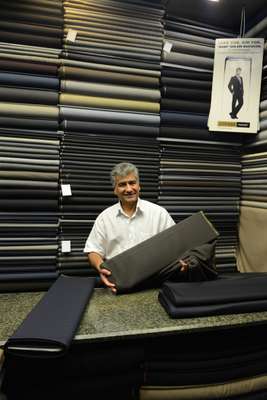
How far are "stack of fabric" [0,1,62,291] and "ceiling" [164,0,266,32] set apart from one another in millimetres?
911

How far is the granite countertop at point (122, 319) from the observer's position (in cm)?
86

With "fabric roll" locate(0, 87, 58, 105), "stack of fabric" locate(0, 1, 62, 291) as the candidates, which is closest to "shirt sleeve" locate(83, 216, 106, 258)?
"stack of fabric" locate(0, 1, 62, 291)

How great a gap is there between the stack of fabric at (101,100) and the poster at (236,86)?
1.53 feet

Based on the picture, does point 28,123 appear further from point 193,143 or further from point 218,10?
point 218,10

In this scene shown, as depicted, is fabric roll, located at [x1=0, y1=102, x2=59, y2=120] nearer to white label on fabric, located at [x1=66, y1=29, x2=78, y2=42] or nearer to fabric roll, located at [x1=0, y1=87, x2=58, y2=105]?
fabric roll, located at [x1=0, y1=87, x2=58, y2=105]

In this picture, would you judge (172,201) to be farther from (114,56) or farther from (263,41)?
(263,41)

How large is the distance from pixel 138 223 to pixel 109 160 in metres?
0.51

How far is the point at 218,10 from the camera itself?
2.02m

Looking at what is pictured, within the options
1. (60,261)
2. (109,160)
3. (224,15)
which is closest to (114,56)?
(109,160)

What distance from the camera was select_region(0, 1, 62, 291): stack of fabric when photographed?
1725 mm

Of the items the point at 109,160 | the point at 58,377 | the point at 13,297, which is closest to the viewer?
the point at 58,377

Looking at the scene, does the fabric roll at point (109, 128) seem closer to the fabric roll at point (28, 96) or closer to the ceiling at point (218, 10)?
the fabric roll at point (28, 96)

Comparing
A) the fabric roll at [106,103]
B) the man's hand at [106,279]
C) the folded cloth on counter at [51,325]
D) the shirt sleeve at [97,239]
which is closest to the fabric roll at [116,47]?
the fabric roll at [106,103]

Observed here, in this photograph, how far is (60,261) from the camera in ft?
6.19
